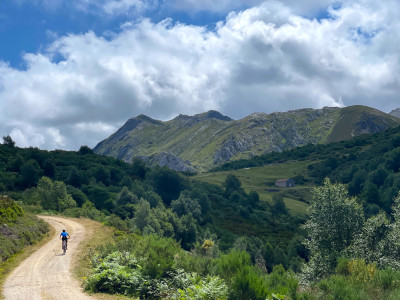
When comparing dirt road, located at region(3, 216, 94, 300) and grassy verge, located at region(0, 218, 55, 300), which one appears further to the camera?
grassy verge, located at region(0, 218, 55, 300)

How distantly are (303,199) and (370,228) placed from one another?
136654mm

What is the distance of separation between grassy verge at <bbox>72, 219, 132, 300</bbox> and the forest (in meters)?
0.85

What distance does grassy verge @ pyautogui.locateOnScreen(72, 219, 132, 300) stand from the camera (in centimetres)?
2011

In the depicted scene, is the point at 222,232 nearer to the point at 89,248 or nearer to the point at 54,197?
the point at 54,197

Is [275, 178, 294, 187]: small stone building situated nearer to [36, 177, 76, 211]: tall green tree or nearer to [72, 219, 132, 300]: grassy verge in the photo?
[36, 177, 76, 211]: tall green tree

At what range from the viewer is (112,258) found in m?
20.9

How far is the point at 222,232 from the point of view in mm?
95188

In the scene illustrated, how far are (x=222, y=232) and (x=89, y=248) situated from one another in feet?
228

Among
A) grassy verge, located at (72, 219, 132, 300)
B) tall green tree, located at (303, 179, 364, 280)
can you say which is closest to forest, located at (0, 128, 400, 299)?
tall green tree, located at (303, 179, 364, 280)

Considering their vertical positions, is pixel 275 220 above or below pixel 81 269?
below

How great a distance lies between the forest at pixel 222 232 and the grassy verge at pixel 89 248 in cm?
85

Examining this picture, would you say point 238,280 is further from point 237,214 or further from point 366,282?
point 237,214

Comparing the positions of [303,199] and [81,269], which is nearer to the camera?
[81,269]

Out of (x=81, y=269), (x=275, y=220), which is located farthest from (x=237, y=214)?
(x=81, y=269)
